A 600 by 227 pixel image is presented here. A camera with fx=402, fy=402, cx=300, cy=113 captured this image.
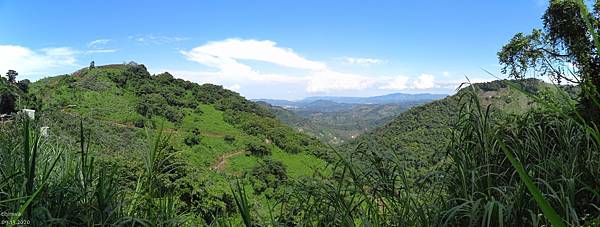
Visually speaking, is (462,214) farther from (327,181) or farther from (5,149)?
(5,149)

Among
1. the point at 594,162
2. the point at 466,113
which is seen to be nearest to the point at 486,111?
the point at 466,113

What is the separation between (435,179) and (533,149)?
554 mm

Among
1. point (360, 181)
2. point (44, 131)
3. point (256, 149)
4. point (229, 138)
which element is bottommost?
point (256, 149)

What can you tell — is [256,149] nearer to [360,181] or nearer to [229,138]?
[229,138]

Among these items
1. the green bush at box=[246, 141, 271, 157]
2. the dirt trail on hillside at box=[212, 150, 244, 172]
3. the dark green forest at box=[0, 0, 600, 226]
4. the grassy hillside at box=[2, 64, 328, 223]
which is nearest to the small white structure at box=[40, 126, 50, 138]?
the dark green forest at box=[0, 0, 600, 226]

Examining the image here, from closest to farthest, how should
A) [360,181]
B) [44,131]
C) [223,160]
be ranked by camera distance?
[360,181] < [44,131] < [223,160]

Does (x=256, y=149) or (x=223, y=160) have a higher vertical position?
(x=256, y=149)

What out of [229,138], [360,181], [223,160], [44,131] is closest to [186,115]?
[229,138]

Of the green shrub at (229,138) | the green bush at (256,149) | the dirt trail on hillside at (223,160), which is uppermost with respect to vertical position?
the green shrub at (229,138)

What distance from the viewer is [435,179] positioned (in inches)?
77.9

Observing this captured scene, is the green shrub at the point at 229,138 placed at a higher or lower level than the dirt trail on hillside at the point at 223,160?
higher

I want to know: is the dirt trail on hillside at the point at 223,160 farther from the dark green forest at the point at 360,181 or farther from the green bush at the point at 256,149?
the dark green forest at the point at 360,181

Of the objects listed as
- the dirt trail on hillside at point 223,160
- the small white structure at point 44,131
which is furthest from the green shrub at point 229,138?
the small white structure at point 44,131

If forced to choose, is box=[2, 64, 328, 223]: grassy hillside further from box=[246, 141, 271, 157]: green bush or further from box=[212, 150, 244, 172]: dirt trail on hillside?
box=[246, 141, 271, 157]: green bush
